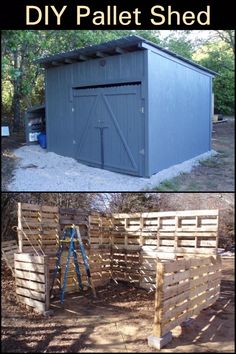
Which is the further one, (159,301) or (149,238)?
(149,238)

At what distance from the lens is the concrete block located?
327cm

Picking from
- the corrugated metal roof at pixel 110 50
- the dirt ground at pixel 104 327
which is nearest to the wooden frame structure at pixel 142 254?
the dirt ground at pixel 104 327

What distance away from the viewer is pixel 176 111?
562cm

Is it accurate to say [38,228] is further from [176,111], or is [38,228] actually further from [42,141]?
[176,111]

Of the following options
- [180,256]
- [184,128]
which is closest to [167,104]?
[184,128]

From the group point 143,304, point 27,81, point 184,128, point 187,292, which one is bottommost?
point 143,304

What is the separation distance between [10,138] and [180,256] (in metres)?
3.01

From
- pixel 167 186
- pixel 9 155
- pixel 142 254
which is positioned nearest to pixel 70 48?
pixel 9 155

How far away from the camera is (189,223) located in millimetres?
5004

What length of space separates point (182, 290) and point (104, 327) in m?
0.92

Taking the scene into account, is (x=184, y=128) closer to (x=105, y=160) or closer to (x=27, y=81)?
(x=105, y=160)

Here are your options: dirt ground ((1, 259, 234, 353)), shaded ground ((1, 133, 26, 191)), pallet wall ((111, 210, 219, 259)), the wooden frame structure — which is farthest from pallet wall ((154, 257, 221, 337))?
shaded ground ((1, 133, 26, 191))

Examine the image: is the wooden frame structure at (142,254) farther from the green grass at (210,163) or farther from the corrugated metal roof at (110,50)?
the corrugated metal roof at (110,50)

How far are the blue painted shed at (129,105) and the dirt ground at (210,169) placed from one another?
0.36 meters
